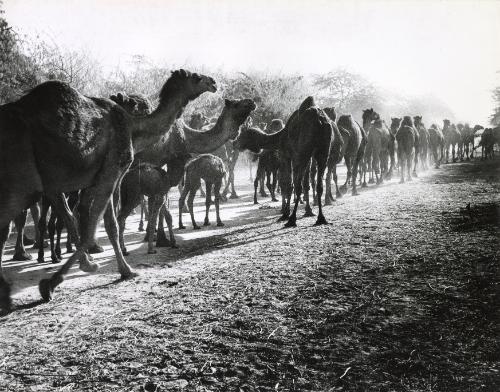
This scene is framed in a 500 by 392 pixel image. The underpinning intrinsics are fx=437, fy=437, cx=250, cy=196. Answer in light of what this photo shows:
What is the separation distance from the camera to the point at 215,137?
815cm

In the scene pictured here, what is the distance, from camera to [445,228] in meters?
7.92

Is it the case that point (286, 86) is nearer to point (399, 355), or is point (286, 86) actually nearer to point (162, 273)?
point (162, 273)

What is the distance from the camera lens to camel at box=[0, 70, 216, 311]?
4.50 m

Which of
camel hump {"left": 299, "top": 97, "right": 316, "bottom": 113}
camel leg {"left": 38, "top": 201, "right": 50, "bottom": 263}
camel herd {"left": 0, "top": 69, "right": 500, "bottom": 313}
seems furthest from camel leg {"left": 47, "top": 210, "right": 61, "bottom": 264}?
camel hump {"left": 299, "top": 97, "right": 316, "bottom": 113}

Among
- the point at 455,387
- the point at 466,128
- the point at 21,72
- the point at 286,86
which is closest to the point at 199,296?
the point at 455,387

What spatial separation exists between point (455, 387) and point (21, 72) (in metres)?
18.8

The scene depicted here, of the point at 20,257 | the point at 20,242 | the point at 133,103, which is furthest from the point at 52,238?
the point at 133,103

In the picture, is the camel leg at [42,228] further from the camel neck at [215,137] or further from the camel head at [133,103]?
the camel neck at [215,137]

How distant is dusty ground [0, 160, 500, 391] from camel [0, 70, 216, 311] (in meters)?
0.89

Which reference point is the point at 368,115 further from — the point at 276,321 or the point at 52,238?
the point at 276,321

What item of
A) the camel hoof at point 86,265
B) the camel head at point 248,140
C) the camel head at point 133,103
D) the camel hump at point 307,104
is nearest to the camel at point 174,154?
the camel head at point 133,103

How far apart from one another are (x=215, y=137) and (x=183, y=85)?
5.51 ft

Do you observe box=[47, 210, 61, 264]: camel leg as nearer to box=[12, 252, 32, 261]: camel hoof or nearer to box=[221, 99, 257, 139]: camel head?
box=[12, 252, 32, 261]: camel hoof

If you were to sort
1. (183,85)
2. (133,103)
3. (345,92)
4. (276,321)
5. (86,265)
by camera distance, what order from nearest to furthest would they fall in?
(276,321) → (86,265) → (183,85) → (133,103) → (345,92)
